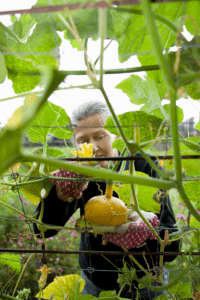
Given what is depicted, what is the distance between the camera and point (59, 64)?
30cm

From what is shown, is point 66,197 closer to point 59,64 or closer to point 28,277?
point 59,64

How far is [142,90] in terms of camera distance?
1.42ft

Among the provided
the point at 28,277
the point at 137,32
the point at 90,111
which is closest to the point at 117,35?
the point at 137,32

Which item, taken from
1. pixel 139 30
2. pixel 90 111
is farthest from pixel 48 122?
pixel 139 30

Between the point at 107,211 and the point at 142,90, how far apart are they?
20 cm

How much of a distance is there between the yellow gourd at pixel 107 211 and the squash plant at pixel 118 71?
0.09 ft

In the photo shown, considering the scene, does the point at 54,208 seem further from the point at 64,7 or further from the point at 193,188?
the point at 64,7

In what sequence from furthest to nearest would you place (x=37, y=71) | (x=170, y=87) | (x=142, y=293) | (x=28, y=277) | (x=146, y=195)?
1. (x=28, y=277)
2. (x=142, y=293)
3. (x=146, y=195)
4. (x=37, y=71)
5. (x=170, y=87)

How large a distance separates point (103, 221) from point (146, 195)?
0.33ft

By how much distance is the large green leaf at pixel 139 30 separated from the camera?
0.95 feet

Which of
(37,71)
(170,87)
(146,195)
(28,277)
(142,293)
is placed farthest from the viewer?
(28,277)

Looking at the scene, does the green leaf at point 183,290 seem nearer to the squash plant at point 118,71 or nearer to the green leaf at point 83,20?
the squash plant at point 118,71

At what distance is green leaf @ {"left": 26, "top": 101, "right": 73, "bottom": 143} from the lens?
426mm

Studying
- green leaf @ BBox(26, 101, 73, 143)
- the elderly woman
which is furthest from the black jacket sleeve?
green leaf @ BBox(26, 101, 73, 143)
